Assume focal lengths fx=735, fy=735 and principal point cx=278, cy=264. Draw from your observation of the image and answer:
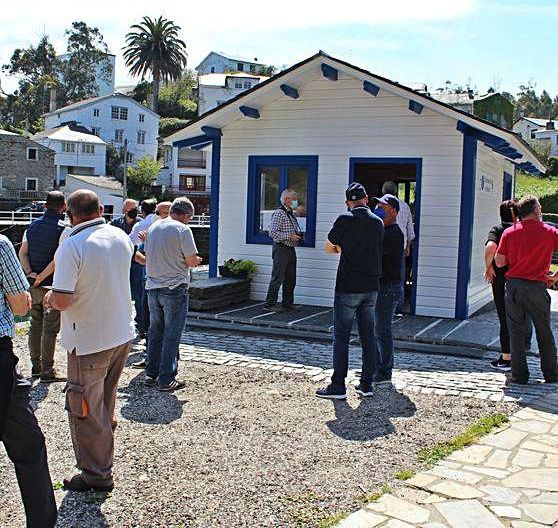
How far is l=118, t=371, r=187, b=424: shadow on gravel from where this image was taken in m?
6.05

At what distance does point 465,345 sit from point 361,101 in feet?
14.0

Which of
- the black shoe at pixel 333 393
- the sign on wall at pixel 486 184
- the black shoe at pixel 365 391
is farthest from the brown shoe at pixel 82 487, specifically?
the sign on wall at pixel 486 184

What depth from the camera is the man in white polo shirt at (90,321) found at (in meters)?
4.50

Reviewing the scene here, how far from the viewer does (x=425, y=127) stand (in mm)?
10898

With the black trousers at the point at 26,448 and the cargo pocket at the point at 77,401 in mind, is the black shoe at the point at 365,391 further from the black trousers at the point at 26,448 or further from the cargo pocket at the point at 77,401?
the black trousers at the point at 26,448

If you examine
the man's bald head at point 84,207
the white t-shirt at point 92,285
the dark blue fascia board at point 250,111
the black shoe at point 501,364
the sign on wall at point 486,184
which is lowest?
the black shoe at point 501,364

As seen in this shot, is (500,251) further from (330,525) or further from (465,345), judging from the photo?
(330,525)

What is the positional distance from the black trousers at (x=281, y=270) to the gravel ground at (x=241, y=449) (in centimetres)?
341

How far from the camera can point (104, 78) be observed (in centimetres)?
9238

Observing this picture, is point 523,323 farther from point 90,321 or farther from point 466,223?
point 90,321

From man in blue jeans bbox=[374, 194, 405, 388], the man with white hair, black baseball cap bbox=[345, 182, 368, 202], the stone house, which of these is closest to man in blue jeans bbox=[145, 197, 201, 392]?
black baseball cap bbox=[345, 182, 368, 202]

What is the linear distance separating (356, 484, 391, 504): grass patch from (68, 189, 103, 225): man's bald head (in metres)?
2.40

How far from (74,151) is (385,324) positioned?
63722mm

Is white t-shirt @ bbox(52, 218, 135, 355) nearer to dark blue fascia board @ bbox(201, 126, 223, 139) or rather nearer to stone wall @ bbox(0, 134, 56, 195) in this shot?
dark blue fascia board @ bbox(201, 126, 223, 139)
